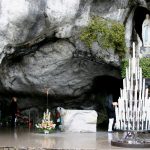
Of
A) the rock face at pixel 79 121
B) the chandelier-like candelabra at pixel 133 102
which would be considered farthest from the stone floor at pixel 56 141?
the chandelier-like candelabra at pixel 133 102

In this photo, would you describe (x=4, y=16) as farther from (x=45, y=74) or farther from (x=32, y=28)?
(x=45, y=74)

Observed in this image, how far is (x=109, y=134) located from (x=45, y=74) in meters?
3.33

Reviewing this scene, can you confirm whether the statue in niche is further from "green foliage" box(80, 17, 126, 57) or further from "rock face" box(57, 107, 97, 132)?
"rock face" box(57, 107, 97, 132)

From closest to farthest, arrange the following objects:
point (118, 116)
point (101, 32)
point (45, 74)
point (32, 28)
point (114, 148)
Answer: point (114, 148), point (118, 116), point (32, 28), point (101, 32), point (45, 74)

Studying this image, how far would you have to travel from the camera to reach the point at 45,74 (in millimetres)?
18266

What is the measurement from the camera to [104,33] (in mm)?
17031

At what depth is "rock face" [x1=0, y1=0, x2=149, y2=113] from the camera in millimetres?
15406

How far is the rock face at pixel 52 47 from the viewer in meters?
15.4

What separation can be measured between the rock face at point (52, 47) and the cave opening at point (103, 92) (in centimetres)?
99

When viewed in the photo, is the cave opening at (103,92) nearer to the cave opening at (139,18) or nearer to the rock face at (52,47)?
the rock face at (52,47)

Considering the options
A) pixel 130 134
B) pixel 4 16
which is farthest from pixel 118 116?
pixel 4 16

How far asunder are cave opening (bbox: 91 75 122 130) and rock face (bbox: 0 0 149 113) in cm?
99

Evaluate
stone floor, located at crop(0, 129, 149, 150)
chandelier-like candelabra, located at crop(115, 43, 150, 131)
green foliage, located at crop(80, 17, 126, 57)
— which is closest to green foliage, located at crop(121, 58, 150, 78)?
green foliage, located at crop(80, 17, 126, 57)

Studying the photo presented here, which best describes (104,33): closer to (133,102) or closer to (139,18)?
(139,18)
